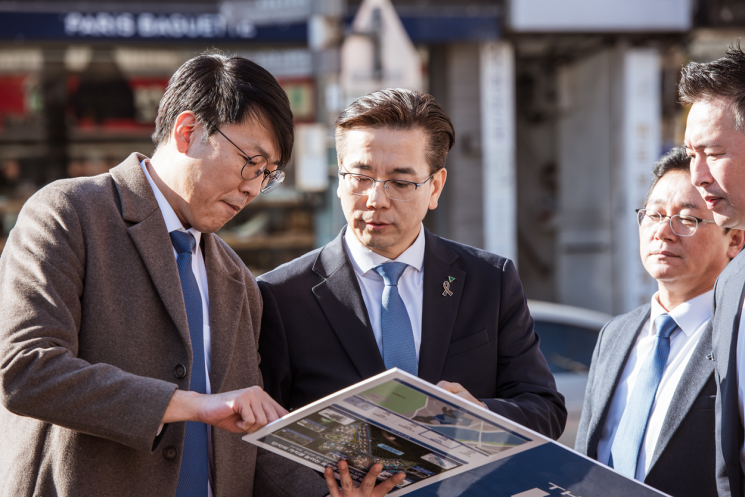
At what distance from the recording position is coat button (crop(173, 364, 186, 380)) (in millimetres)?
2004

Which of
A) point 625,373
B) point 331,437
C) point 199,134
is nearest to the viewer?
point 331,437

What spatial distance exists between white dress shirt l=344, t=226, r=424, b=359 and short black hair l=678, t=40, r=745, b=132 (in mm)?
1001

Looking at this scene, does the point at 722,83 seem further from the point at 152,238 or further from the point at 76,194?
the point at 76,194

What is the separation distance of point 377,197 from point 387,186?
0.18 feet

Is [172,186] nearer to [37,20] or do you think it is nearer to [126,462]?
[126,462]

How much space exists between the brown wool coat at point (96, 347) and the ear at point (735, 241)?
1.90 metres

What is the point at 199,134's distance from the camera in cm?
216

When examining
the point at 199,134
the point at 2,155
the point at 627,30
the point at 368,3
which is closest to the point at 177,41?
the point at 2,155

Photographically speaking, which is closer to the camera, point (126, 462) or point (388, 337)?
point (126, 462)

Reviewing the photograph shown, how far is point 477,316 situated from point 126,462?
3.88ft

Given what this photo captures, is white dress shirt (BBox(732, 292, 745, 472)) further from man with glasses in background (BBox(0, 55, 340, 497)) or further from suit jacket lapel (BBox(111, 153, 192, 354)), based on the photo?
suit jacket lapel (BBox(111, 153, 192, 354))

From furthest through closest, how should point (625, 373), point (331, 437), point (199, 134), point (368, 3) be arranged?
point (368, 3)
point (625, 373)
point (199, 134)
point (331, 437)

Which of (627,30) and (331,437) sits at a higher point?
(627,30)

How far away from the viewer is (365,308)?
2492 millimetres
